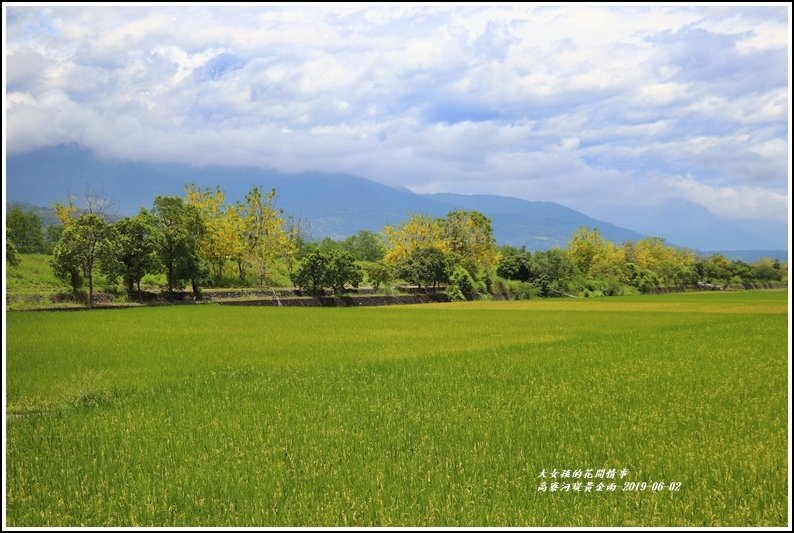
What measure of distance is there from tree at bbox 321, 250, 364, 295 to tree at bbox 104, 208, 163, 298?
1365 centimetres

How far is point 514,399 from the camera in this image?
11.7 meters

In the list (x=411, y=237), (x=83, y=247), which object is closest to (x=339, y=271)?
(x=83, y=247)

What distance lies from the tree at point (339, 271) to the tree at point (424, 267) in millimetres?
9972

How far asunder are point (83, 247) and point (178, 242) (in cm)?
824

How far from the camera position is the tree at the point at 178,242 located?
149 ft

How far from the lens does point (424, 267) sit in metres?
63.2

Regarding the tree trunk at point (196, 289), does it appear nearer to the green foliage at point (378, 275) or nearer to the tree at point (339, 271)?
the tree at point (339, 271)

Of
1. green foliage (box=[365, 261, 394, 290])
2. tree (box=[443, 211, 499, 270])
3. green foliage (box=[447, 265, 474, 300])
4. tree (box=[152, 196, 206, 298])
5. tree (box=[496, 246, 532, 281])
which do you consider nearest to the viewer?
tree (box=[152, 196, 206, 298])

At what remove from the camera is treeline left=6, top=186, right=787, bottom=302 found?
134 feet

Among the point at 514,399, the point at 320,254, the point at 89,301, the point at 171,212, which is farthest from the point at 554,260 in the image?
the point at 514,399

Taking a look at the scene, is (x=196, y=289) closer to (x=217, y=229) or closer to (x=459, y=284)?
(x=217, y=229)

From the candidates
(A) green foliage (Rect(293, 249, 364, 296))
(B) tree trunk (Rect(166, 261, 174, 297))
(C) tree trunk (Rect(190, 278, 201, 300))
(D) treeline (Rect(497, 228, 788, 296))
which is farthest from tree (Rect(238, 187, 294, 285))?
(D) treeline (Rect(497, 228, 788, 296))

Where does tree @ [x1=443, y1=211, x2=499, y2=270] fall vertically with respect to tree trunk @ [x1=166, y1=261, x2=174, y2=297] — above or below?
above

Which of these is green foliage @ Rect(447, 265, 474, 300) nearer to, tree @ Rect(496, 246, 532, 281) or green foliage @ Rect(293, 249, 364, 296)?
tree @ Rect(496, 246, 532, 281)
